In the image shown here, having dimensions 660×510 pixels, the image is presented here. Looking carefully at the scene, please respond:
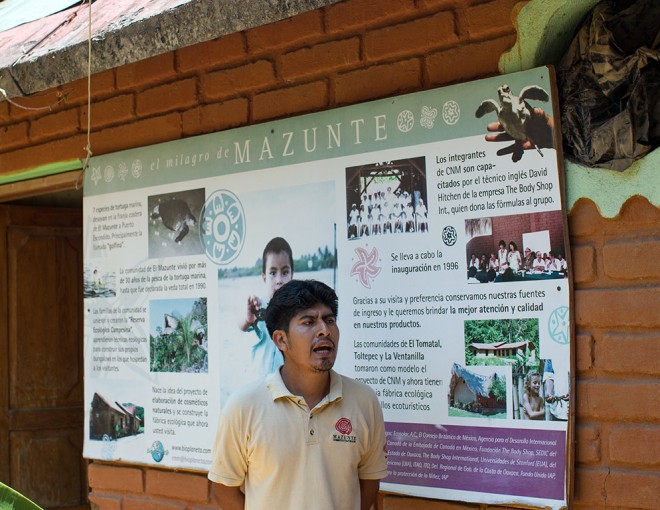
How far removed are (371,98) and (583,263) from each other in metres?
1.20

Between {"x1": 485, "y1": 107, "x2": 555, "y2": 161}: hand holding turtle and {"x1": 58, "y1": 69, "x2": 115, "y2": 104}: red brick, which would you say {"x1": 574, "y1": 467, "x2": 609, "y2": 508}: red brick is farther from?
{"x1": 58, "y1": 69, "x2": 115, "y2": 104}: red brick

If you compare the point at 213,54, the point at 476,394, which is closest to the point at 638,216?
the point at 476,394

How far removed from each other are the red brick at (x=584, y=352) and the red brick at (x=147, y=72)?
2.55 meters

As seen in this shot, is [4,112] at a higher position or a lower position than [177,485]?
higher

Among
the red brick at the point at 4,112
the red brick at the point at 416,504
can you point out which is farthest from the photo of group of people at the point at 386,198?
the red brick at the point at 4,112

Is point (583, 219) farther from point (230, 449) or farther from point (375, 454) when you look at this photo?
point (230, 449)

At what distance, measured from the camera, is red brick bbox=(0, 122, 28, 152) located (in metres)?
5.71

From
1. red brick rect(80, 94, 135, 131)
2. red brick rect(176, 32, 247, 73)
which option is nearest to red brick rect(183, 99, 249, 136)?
red brick rect(176, 32, 247, 73)

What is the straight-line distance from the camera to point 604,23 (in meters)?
3.45

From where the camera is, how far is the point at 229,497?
332 cm

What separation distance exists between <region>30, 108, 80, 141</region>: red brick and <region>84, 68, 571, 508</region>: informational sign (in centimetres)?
47

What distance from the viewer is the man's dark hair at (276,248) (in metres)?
4.31

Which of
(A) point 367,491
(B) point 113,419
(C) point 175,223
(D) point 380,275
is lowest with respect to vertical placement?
(A) point 367,491

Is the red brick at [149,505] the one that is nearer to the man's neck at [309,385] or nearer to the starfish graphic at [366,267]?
the starfish graphic at [366,267]
